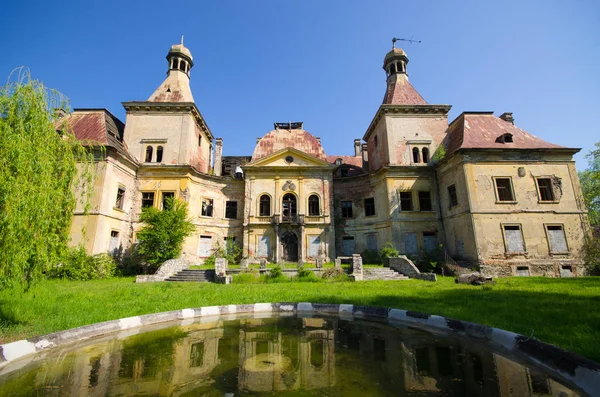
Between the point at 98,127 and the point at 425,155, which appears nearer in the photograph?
the point at 98,127

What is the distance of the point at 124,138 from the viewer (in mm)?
23469

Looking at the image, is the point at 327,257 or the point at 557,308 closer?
the point at 557,308

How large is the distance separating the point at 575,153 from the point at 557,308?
1884cm

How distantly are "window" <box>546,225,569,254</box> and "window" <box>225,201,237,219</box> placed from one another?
2436 centimetres

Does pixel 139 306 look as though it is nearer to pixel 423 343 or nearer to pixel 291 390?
pixel 291 390

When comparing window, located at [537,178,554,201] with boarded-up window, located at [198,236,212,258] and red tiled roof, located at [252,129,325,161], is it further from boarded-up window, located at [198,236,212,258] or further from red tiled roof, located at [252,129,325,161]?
boarded-up window, located at [198,236,212,258]

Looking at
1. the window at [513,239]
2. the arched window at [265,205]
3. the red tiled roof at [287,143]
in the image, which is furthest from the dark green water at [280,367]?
the red tiled roof at [287,143]

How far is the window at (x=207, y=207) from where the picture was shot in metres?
24.3

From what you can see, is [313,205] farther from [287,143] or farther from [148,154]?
[148,154]

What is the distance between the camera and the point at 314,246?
23.1m

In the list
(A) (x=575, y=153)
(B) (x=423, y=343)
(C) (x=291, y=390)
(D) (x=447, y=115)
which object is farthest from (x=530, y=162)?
(C) (x=291, y=390)

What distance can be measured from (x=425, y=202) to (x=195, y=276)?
18.7m

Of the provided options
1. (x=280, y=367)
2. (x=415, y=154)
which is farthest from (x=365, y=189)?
(x=280, y=367)

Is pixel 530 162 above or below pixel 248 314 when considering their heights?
above
